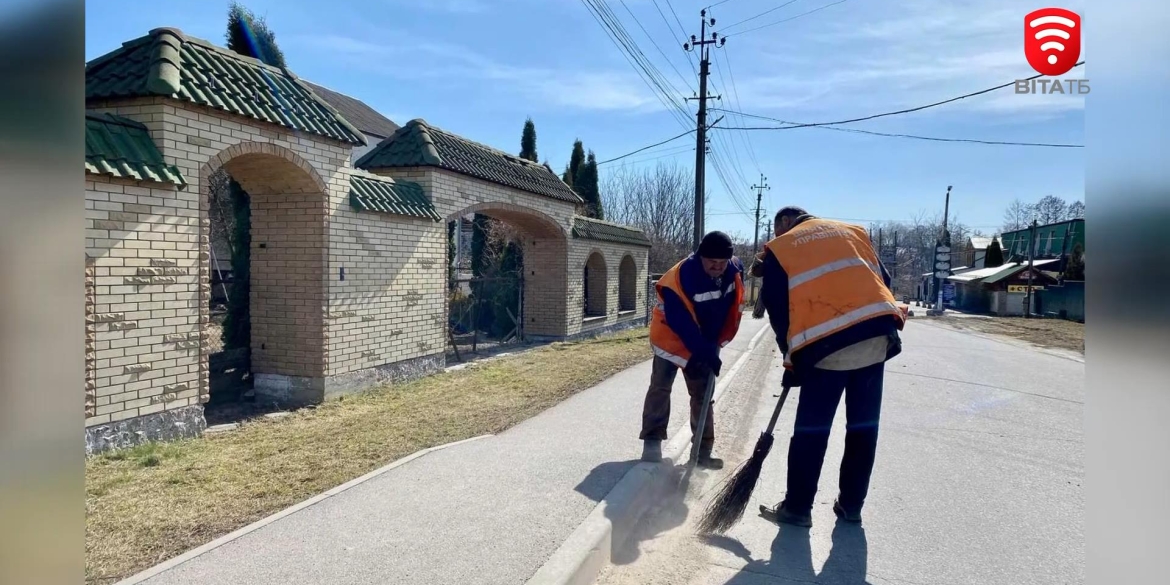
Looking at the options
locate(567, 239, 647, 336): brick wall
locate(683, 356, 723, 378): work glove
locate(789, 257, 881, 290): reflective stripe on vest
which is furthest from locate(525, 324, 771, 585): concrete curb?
locate(567, 239, 647, 336): brick wall

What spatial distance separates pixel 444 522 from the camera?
330 cm

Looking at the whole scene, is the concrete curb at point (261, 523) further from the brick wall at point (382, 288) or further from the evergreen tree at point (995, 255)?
the evergreen tree at point (995, 255)

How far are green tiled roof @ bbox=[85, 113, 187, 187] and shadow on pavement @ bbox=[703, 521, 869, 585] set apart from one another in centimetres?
466

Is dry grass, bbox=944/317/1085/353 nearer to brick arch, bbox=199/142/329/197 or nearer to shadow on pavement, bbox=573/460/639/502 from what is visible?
shadow on pavement, bbox=573/460/639/502

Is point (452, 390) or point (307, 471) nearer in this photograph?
point (307, 471)

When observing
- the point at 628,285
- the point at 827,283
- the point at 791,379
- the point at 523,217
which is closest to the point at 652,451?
the point at 791,379

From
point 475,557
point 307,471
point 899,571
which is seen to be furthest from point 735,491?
point 307,471

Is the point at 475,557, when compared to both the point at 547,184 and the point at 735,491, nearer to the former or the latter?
the point at 735,491

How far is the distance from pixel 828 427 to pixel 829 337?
1.66ft

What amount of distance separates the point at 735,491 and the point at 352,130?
5.55 m

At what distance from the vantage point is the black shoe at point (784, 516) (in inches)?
139

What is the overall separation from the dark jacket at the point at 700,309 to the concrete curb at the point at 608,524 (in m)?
0.89

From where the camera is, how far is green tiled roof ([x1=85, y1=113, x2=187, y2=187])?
14.6 feet
